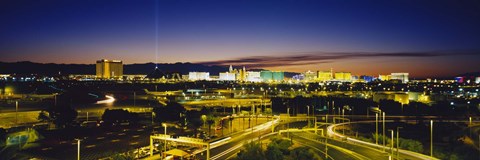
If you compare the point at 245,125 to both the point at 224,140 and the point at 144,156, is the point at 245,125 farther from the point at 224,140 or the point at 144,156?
the point at 144,156

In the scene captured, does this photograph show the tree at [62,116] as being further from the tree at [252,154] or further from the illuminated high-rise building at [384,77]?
the illuminated high-rise building at [384,77]

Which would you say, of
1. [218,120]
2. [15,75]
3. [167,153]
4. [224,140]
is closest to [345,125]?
[218,120]

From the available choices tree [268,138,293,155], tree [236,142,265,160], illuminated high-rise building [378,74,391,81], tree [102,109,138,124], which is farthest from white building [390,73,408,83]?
tree [236,142,265,160]

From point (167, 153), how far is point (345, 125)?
2157 cm

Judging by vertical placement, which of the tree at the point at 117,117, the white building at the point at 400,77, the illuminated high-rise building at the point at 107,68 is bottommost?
the tree at the point at 117,117

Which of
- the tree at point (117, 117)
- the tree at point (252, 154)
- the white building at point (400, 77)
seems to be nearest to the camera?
the tree at point (252, 154)

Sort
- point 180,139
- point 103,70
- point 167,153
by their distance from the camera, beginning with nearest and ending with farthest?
point 167,153 → point 180,139 → point 103,70

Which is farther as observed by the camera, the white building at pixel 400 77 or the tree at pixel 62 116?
the white building at pixel 400 77

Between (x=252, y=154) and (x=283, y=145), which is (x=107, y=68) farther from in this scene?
(x=252, y=154)

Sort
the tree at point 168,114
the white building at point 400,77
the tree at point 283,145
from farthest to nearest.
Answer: the white building at point 400,77
the tree at point 168,114
the tree at point 283,145

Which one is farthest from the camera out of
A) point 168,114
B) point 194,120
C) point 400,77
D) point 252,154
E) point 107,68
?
point 107,68

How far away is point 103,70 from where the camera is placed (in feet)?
636

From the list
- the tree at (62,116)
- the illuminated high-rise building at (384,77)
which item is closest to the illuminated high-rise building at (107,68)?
the illuminated high-rise building at (384,77)

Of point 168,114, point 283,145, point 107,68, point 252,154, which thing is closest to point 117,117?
point 168,114
